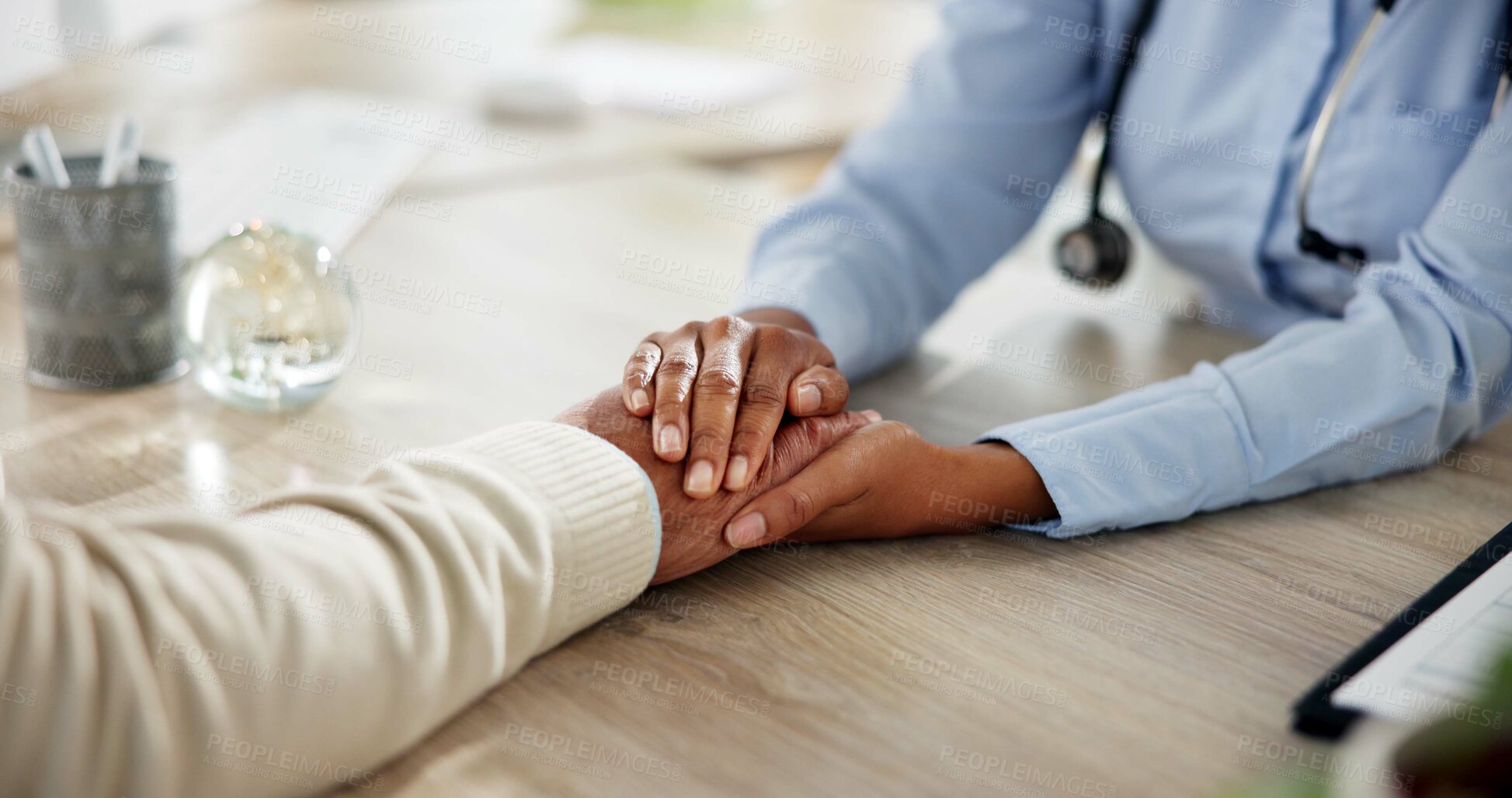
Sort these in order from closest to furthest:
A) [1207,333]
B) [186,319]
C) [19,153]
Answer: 1. [186,319]
2. [1207,333]
3. [19,153]

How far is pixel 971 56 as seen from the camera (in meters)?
1.13

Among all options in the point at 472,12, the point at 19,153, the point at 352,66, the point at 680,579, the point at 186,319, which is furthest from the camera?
the point at 472,12

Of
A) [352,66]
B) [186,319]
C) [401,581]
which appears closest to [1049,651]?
[401,581]

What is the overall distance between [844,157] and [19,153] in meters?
0.88

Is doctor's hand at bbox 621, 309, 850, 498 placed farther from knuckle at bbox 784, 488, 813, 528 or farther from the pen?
the pen

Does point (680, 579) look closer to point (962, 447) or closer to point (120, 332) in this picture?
point (962, 447)

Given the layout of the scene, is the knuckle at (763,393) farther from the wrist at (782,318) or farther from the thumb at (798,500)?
the wrist at (782,318)

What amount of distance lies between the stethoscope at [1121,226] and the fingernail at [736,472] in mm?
595

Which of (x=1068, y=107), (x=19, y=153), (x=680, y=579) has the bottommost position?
(x=680, y=579)

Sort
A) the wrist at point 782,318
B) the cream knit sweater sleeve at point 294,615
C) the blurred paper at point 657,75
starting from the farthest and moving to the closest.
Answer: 1. the blurred paper at point 657,75
2. the wrist at point 782,318
3. the cream knit sweater sleeve at point 294,615

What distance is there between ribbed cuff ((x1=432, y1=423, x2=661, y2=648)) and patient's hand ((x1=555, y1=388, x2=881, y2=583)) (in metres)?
0.02

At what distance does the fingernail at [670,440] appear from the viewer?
703mm

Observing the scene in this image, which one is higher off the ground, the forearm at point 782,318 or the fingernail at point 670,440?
the forearm at point 782,318

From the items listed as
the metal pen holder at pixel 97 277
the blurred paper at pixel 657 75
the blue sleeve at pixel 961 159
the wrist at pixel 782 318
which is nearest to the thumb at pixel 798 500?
the wrist at pixel 782 318
